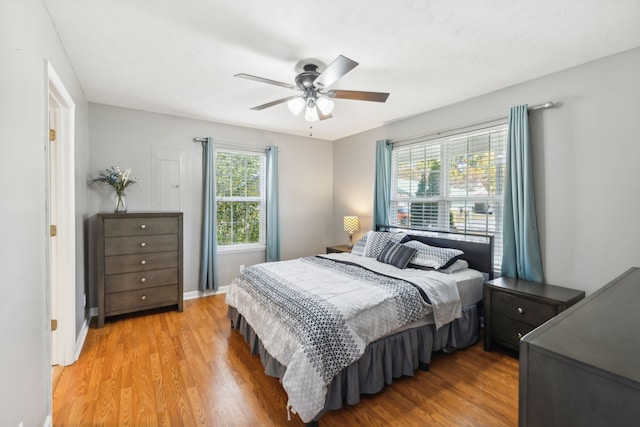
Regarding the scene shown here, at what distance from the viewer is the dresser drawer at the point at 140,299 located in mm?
3291

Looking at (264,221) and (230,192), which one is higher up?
(230,192)

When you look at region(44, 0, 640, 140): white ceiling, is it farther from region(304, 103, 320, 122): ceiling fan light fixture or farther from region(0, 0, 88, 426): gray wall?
region(0, 0, 88, 426): gray wall

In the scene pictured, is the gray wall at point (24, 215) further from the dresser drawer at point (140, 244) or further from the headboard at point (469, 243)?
the headboard at point (469, 243)

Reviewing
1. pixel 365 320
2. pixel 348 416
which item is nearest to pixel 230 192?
pixel 365 320

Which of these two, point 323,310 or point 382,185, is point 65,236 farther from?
point 382,185

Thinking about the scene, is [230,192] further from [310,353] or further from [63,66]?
[310,353]

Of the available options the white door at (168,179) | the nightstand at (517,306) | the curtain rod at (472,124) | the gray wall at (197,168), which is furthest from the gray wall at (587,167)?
the white door at (168,179)

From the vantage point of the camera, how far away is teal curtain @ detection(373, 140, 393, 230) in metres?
4.23

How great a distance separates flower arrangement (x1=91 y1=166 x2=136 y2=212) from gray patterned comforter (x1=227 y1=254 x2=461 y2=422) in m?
1.78

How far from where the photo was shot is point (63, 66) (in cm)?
225

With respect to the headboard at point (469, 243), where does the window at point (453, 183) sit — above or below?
above

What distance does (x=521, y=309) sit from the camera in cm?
248

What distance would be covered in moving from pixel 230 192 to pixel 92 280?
200 centimetres

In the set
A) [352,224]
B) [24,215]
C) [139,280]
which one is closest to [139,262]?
[139,280]
